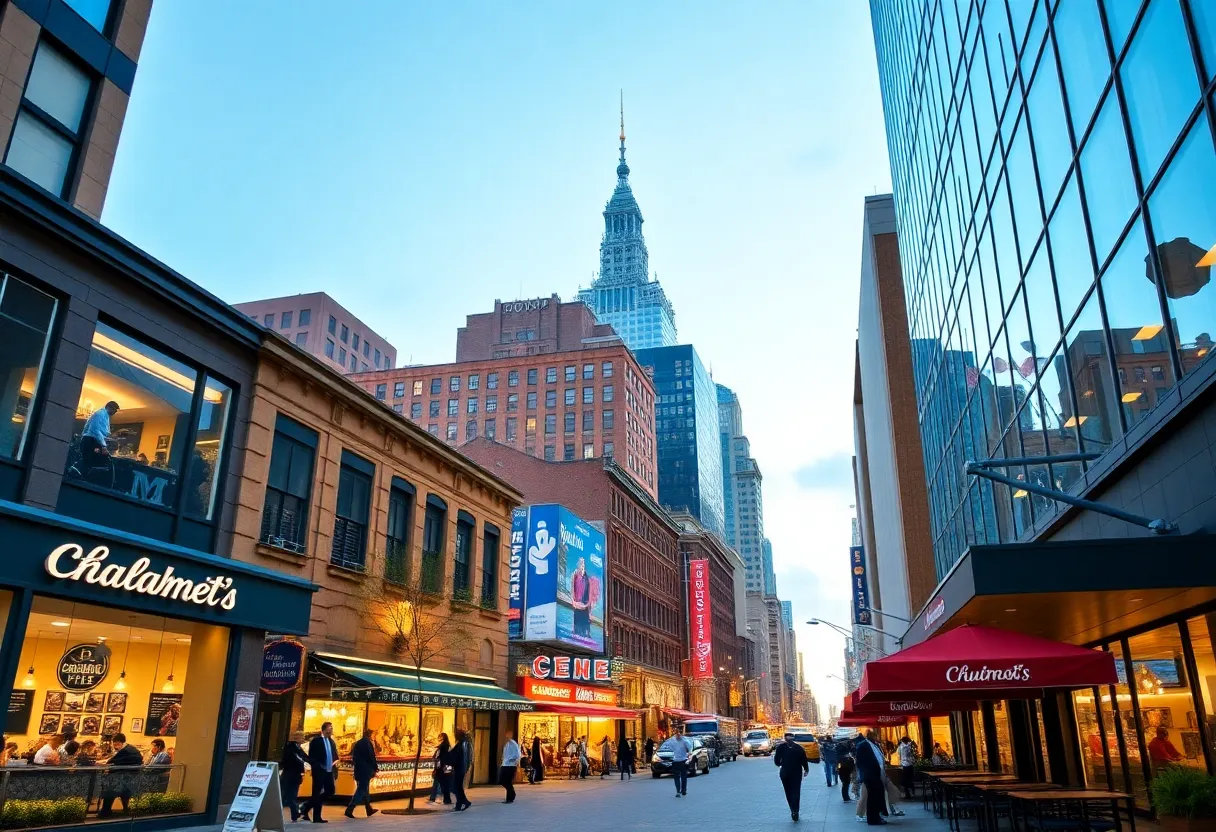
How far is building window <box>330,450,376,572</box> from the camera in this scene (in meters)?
23.9

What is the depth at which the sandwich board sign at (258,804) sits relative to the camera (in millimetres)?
13602

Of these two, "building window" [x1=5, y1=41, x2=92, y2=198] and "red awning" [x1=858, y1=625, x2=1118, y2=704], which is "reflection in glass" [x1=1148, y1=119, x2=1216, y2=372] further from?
"building window" [x1=5, y1=41, x2=92, y2=198]

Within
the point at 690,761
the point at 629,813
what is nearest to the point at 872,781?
the point at 629,813

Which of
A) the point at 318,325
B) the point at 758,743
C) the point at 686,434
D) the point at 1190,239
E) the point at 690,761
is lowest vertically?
the point at 690,761

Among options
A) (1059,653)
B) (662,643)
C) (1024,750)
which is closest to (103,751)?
(1059,653)

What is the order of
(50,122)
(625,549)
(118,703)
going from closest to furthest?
(118,703) → (50,122) → (625,549)

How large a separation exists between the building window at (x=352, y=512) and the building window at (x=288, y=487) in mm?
1293

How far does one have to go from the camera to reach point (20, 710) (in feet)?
49.0

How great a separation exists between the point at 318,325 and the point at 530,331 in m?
26.7

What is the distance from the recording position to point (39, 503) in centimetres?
1470

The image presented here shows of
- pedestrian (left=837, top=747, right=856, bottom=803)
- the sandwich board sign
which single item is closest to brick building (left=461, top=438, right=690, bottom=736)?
pedestrian (left=837, top=747, right=856, bottom=803)

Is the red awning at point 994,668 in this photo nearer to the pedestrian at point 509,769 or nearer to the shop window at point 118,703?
the shop window at point 118,703

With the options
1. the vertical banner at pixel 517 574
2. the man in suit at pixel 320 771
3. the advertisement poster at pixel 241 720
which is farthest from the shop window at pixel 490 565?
the advertisement poster at pixel 241 720

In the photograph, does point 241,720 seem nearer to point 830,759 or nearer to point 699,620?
point 830,759
